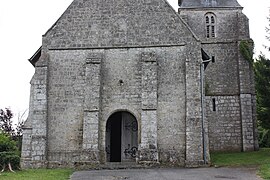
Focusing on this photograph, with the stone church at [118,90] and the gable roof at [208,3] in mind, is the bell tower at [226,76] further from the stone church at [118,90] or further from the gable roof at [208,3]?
the stone church at [118,90]

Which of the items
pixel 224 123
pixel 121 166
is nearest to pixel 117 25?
pixel 121 166

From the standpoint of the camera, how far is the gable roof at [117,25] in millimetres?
20938

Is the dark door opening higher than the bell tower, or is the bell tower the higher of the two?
the bell tower

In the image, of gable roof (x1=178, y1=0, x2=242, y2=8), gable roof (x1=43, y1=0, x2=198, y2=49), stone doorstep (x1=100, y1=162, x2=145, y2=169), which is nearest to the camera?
stone doorstep (x1=100, y1=162, x2=145, y2=169)

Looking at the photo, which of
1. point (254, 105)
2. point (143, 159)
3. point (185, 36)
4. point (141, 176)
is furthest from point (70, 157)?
point (254, 105)

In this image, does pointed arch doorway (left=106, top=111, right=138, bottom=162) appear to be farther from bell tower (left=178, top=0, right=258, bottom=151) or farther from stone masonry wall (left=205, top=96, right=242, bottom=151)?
stone masonry wall (left=205, top=96, right=242, bottom=151)

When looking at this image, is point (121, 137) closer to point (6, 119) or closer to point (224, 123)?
point (224, 123)

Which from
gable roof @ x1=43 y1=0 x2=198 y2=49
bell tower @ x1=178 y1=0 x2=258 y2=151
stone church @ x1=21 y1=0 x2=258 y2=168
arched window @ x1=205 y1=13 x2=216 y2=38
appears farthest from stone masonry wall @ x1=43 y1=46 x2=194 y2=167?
arched window @ x1=205 y1=13 x2=216 y2=38

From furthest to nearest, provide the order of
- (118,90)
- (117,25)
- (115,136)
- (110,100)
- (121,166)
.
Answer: (115,136), (117,25), (118,90), (110,100), (121,166)

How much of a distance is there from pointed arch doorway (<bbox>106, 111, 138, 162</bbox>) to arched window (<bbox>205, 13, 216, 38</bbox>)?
13.3 meters

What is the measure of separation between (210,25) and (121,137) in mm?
14713

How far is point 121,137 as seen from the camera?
839 inches

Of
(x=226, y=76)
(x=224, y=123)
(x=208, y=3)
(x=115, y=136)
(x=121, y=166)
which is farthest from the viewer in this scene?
(x=208, y=3)

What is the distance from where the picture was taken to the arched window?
3134 centimetres
